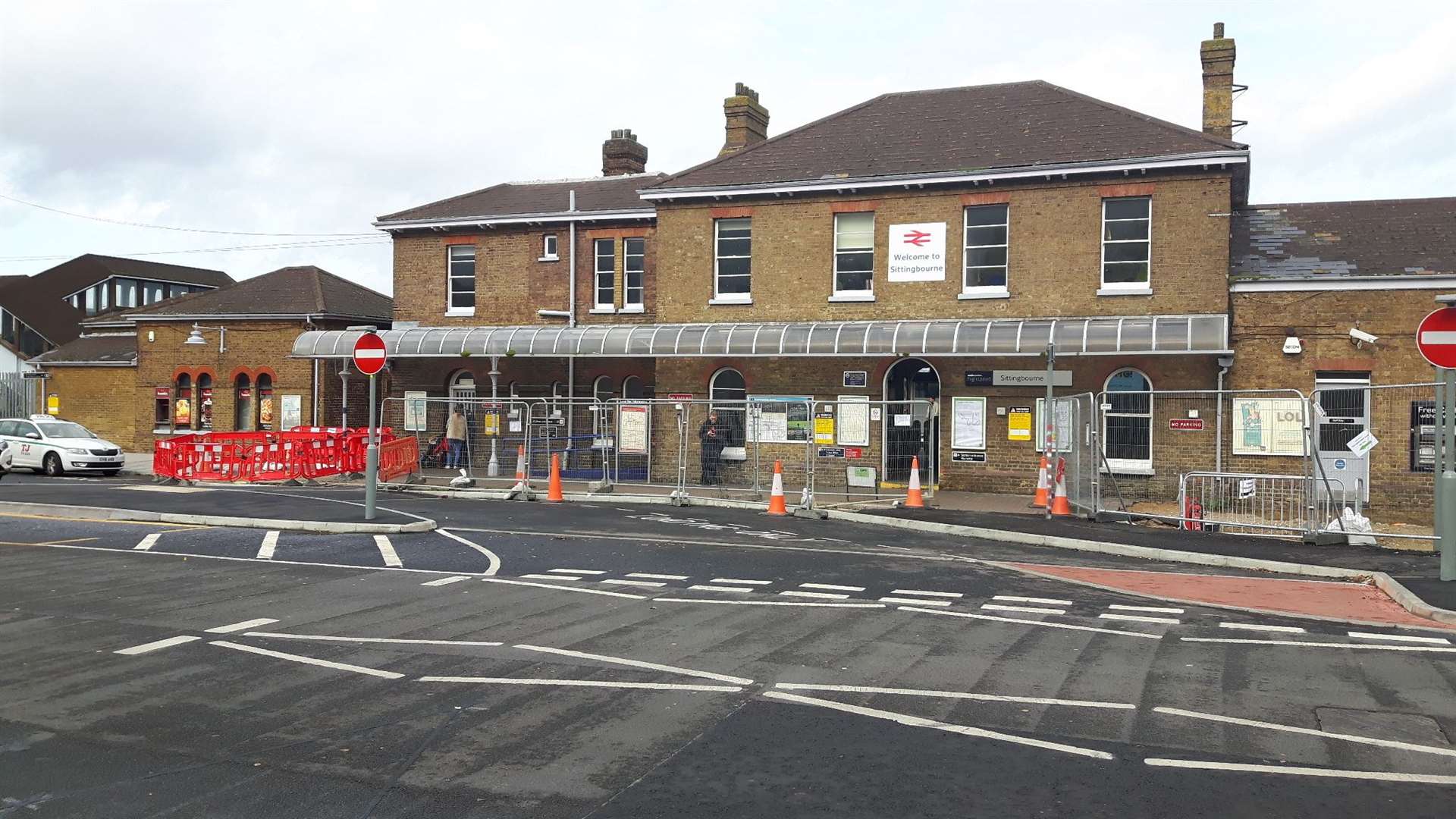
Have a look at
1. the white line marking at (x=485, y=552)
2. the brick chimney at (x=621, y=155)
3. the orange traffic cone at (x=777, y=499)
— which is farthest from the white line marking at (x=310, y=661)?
the brick chimney at (x=621, y=155)

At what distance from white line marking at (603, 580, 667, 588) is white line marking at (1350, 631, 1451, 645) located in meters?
6.69

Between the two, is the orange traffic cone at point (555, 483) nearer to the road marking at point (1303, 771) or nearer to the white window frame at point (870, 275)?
the white window frame at point (870, 275)

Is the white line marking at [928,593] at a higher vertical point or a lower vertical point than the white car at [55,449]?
lower

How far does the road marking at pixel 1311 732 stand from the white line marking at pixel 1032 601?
14.5ft

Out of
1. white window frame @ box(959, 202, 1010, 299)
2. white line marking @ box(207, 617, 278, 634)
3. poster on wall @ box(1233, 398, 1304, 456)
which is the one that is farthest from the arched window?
white line marking @ box(207, 617, 278, 634)

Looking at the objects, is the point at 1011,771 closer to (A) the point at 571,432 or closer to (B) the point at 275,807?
(B) the point at 275,807

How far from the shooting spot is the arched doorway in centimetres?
2405

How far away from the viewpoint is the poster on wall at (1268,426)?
18484mm

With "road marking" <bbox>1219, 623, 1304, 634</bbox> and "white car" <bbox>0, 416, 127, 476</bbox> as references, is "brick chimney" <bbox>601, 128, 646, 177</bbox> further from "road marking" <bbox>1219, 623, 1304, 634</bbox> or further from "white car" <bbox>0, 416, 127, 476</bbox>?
"road marking" <bbox>1219, 623, 1304, 634</bbox>

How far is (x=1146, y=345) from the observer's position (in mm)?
24219

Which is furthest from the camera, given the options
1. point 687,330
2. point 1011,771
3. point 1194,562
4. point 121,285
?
point 121,285

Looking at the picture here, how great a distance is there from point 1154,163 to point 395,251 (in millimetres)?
21223

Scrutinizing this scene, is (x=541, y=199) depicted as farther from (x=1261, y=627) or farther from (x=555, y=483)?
(x=1261, y=627)

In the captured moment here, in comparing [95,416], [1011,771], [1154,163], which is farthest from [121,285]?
[1011,771]
